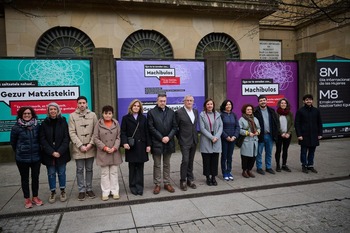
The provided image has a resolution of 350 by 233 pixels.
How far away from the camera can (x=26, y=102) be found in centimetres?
773

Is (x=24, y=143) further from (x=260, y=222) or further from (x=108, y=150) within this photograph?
(x=260, y=222)

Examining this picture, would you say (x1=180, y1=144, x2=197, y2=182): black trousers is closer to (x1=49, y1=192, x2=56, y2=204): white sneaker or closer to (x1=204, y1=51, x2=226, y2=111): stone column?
(x1=49, y1=192, x2=56, y2=204): white sneaker

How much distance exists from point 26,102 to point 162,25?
7.23 meters

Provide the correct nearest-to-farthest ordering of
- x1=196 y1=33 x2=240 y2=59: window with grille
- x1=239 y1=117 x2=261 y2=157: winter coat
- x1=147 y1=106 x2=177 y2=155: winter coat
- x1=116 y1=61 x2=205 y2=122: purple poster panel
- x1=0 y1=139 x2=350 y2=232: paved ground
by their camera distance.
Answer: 1. x1=0 y1=139 x2=350 y2=232: paved ground
2. x1=147 y1=106 x2=177 y2=155: winter coat
3. x1=239 y1=117 x2=261 y2=157: winter coat
4. x1=116 y1=61 x2=205 y2=122: purple poster panel
5. x1=196 y1=33 x2=240 y2=59: window with grille

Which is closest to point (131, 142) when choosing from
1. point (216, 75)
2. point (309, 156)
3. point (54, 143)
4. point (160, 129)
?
point (160, 129)

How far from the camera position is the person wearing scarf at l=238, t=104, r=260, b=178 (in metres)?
6.05

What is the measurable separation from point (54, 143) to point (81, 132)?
508 mm

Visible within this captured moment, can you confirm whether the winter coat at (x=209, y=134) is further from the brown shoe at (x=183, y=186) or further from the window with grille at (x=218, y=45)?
the window with grille at (x=218, y=45)

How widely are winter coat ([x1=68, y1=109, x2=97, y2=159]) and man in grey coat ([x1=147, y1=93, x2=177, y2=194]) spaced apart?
1.14 meters

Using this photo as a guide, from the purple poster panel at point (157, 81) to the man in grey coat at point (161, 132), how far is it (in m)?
3.43

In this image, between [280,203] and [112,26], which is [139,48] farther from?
[280,203]

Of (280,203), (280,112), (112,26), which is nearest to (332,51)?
(280,112)

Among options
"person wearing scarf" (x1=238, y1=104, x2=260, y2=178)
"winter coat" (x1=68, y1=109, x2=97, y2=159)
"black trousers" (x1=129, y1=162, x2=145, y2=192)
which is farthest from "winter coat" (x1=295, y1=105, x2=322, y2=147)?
"winter coat" (x1=68, y1=109, x2=97, y2=159)

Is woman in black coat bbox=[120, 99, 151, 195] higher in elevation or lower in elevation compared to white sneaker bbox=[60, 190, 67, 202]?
higher
